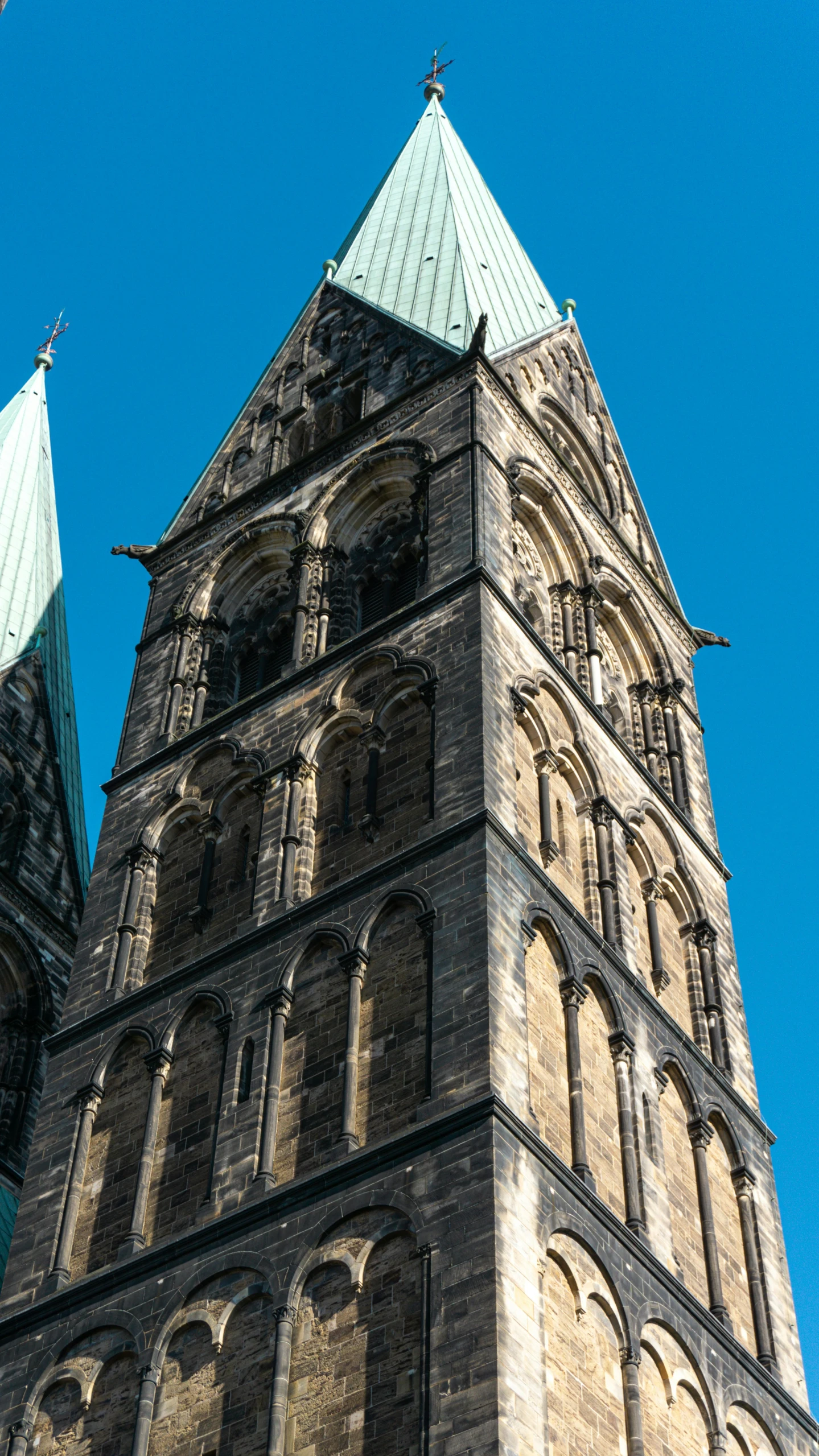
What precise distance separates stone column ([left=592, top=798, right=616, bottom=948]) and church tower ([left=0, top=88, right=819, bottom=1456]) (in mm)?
38

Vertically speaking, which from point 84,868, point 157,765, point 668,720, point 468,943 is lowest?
point 468,943

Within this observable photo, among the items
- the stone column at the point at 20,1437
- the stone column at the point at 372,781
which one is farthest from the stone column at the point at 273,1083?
the stone column at the point at 20,1437

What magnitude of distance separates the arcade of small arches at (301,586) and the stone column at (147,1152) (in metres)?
6.66

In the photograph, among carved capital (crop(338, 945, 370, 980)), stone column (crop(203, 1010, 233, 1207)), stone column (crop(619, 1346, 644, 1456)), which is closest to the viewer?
stone column (crop(619, 1346, 644, 1456))

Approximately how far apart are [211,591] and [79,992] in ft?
26.8

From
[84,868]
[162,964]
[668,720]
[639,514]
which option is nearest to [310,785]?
[162,964]

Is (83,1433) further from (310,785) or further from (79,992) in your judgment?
(310,785)

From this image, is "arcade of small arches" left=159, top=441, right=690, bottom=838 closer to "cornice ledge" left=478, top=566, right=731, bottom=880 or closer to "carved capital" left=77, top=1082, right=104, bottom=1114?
"cornice ledge" left=478, top=566, right=731, bottom=880

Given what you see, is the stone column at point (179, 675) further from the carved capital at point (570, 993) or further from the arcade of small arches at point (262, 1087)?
the carved capital at point (570, 993)

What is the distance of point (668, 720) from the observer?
3225cm

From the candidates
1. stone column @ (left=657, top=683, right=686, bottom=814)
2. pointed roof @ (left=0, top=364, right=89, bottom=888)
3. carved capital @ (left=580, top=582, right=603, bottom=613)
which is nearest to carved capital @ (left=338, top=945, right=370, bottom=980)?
stone column @ (left=657, top=683, right=686, bottom=814)

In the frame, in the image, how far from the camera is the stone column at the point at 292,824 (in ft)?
82.5

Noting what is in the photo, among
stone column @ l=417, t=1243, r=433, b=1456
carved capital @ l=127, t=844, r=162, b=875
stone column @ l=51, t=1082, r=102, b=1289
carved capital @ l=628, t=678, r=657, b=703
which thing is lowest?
stone column @ l=417, t=1243, r=433, b=1456

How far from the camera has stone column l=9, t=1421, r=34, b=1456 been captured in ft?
69.1
